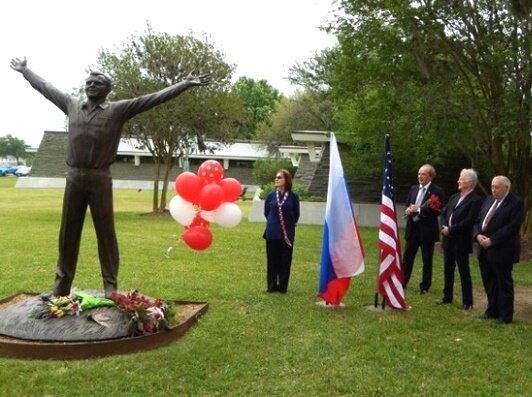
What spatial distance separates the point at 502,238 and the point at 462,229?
0.90 meters

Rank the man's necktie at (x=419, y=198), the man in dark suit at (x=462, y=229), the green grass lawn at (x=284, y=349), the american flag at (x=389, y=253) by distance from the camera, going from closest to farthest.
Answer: the green grass lawn at (x=284, y=349), the american flag at (x=389, y=253), the man in dark suit at (x=462, y=229), the man's necktie at (x=419, y=198)

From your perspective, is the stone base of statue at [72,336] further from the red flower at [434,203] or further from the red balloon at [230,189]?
the red flower at [434,203]

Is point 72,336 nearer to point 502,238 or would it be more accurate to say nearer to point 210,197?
point 210,197

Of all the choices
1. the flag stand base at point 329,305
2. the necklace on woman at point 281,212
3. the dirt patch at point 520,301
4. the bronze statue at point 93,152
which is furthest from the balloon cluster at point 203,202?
the dirt patch at point 520,301

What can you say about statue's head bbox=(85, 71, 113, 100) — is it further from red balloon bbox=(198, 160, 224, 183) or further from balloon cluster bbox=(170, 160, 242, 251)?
red balloon bbox=(198, 160, 224, 183)

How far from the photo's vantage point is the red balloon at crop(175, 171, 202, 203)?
22.4 ft

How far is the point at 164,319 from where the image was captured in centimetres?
621

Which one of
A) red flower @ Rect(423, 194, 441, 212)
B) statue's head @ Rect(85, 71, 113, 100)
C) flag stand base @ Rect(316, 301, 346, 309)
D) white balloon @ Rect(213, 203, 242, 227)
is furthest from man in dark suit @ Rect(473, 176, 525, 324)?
statue's head @ Rect(85, 71, 113, 100)

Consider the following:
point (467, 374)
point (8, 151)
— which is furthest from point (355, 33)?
point (8, 151)

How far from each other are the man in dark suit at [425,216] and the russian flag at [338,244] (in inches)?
59.3

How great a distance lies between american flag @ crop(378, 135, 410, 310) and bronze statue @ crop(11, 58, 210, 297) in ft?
9.50

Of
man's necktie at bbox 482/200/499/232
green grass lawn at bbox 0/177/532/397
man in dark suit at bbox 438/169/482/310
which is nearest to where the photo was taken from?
green grass lawn at bbox 0/177/532/397

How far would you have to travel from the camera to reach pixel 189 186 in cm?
682

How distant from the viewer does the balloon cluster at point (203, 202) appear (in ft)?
22.4
